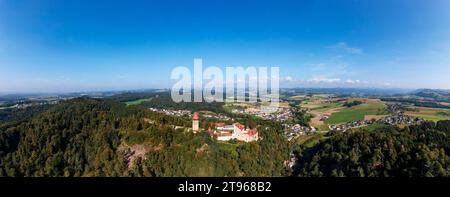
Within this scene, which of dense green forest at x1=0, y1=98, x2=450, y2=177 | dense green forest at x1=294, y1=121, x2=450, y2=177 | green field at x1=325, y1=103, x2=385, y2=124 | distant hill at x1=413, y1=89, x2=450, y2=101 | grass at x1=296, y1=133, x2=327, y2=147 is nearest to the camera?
dense green forest at x1=294, y1=121, x2=450, y2=177

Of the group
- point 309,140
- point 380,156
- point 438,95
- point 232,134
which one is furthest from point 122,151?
point 438,95

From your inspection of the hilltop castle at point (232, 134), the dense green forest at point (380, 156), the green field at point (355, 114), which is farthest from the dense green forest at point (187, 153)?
the green field at point (355, 114)

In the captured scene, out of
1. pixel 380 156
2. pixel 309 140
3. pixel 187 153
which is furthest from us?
pixel 309 140

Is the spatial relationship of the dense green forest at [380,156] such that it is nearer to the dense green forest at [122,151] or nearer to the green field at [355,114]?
the dense green forest at [122,151]

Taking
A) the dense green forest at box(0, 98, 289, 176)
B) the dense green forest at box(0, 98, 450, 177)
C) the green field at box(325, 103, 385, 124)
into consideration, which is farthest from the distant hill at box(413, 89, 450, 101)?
the dense green forest at box(0, 98, 289, 176)

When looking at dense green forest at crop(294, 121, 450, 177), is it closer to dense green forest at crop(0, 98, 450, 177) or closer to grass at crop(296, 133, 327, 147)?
dense green forest at crop(0, 98, 450, 177)

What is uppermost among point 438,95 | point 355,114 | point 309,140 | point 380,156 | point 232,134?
point 438,95

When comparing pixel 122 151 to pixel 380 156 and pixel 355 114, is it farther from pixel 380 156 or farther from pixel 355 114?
pixel 355 114
